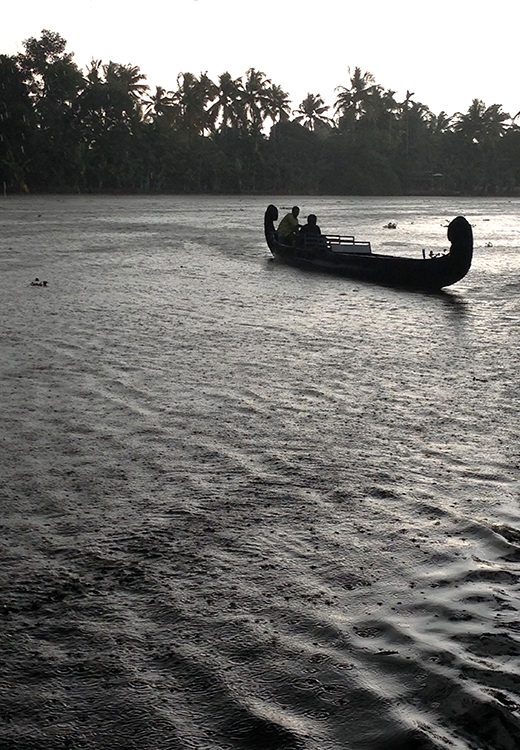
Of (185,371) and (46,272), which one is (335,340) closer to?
(185,371)

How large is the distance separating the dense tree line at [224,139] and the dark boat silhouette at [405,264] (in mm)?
47236

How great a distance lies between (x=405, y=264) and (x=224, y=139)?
64924 millimetres

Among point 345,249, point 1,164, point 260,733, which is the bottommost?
point 260,733

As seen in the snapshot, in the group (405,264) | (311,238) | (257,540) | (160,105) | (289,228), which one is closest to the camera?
(257,540)

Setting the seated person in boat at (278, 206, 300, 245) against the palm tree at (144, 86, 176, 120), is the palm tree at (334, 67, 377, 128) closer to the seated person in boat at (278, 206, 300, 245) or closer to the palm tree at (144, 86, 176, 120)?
the palm tree at (144, 86, 176, 120)

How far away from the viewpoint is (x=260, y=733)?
307 centimetres

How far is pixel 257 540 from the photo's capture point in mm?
4766

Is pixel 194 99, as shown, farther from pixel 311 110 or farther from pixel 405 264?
pixel 405 264

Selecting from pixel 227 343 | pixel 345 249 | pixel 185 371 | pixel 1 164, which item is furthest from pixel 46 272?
pixel 1 164

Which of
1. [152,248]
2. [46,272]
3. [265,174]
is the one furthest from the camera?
[265,174]

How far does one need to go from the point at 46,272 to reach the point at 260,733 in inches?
646

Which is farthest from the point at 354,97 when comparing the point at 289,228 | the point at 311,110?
the point at 289,228

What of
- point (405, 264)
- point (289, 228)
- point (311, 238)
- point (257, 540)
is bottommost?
point (257, 540)

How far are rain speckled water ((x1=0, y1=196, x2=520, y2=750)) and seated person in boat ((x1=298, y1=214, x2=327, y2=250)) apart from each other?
9.48m
